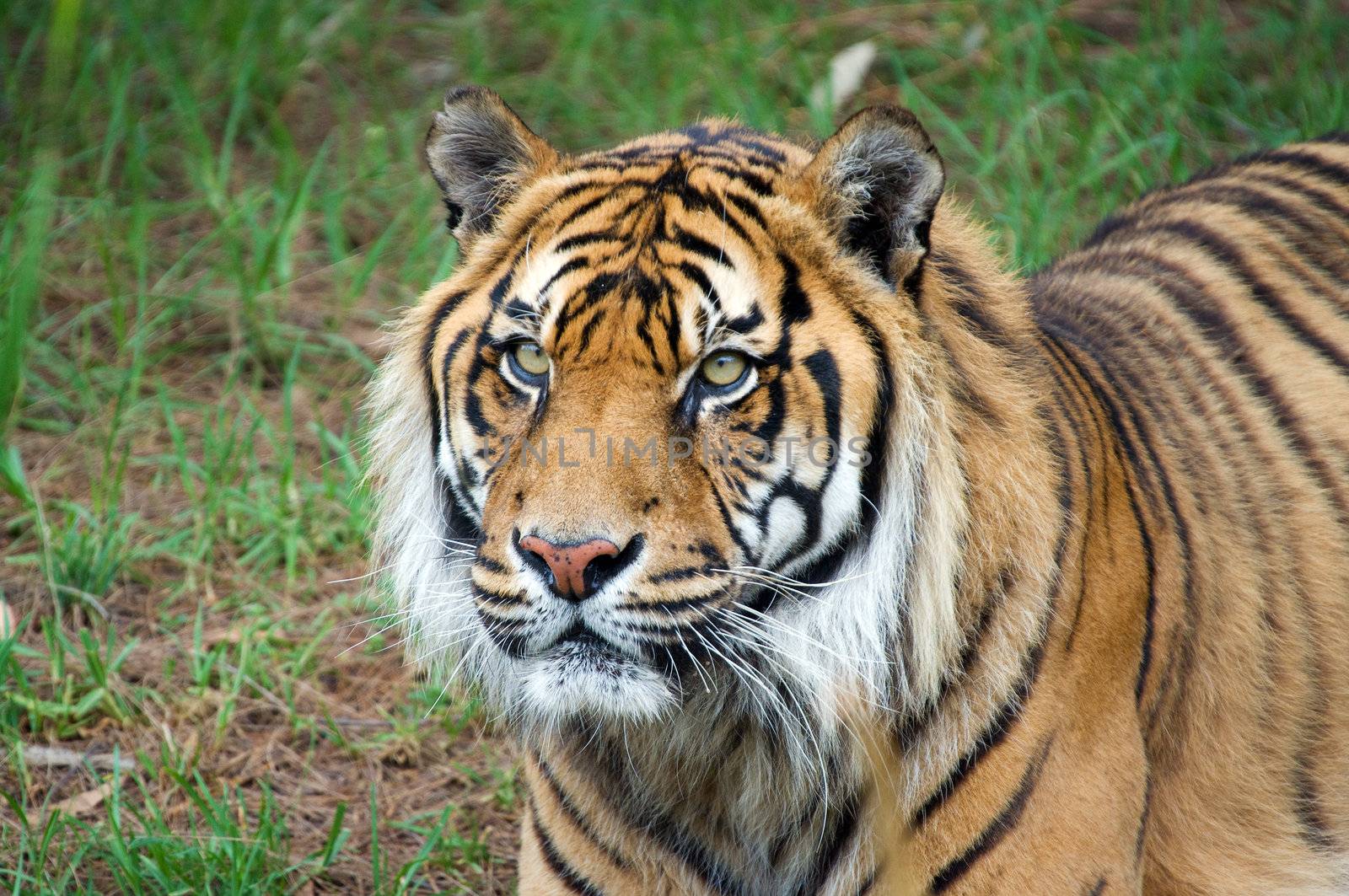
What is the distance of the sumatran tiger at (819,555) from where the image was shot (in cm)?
198

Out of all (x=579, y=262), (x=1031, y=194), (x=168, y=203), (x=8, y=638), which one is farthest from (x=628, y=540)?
(x=168, y=203)

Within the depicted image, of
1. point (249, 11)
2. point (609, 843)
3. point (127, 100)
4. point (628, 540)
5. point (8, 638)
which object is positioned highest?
point (249, 11)

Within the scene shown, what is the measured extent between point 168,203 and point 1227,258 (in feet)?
11.4

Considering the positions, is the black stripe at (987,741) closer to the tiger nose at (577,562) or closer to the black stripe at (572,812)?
the black stripe at (572,812)

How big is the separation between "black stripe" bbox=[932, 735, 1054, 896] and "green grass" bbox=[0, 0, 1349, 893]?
113 cm

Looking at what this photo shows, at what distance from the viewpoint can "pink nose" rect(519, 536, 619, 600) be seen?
1840 mm

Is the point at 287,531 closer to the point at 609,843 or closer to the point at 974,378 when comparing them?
the point at 609,843

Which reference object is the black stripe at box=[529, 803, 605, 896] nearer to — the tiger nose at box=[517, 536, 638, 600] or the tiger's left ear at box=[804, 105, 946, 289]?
the tiger nose at box=[517, 536, 638, 600]

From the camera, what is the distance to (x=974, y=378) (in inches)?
83.2

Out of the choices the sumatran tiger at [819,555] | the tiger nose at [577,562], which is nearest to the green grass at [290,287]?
the sumatran tiger at [819,555]

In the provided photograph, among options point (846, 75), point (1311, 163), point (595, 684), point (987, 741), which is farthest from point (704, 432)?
point (846, 75)

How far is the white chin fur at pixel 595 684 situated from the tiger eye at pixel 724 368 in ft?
1.40

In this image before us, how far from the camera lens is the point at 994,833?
2033 millimetres

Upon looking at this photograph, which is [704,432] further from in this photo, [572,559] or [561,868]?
[561,868]
